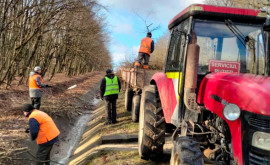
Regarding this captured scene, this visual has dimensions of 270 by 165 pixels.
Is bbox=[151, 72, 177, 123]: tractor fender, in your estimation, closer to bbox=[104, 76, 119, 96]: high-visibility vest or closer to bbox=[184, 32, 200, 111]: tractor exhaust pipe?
bbox=[184, 32, 200, 111]: tractor exhaust pipe

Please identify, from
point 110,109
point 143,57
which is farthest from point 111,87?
point 143,57

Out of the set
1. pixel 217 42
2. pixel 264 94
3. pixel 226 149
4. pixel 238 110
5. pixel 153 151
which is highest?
pixel 217 42

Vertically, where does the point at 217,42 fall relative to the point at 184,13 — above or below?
below

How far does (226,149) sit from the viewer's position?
2.80m

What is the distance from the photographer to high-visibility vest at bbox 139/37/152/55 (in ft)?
30.1

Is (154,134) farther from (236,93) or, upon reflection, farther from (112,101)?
(112,101)

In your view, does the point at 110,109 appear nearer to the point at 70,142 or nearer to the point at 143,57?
the point at 70,142

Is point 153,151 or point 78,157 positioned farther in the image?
point 78,157

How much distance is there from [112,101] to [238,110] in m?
6.60

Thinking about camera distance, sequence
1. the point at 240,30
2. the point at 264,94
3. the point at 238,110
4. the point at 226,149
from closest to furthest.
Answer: the point at 264,94 < the point at 238,110 < the point at 226,149 < the point at 240,30

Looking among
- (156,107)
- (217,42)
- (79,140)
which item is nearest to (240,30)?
(217,42)

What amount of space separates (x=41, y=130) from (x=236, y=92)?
3948mm

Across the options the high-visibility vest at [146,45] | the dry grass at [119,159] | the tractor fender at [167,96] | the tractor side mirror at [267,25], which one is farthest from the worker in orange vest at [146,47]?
the tractor side mirror at [267,25]

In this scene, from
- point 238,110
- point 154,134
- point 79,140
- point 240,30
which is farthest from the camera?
point 79,140
